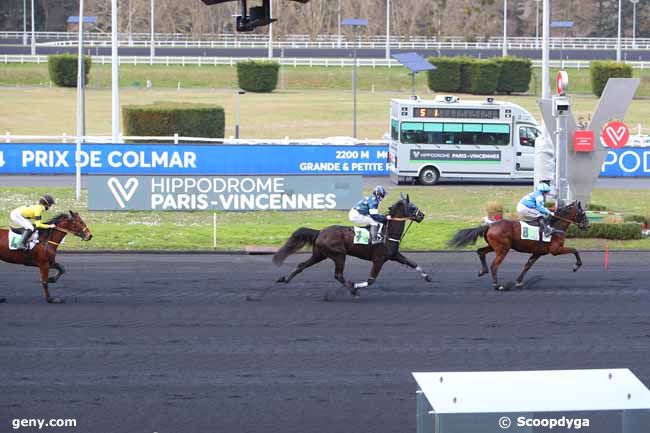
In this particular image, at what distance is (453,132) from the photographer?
32.3 meters

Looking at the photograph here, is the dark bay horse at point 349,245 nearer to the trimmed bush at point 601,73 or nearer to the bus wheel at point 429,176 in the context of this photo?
the bus wheel at point 429,176

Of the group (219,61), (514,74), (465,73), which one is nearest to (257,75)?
(219,61)

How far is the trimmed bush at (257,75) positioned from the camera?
61844 mm

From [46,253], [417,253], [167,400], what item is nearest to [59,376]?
[167,400]

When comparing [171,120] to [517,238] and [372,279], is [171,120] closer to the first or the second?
[517,238]

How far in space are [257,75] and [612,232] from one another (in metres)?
42.0

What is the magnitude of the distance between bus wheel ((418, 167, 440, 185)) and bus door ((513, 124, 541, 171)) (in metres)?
2.43

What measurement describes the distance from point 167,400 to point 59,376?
1.52 metres

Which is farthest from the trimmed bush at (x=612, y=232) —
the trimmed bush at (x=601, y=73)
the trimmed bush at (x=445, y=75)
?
the trimmed bush at (x=445, y=75)

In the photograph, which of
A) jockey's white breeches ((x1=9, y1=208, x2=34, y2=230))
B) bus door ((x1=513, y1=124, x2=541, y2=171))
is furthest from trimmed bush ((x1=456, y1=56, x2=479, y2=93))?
jockey's white breeches ((x1=9, y1=208, x2=34, y2=230))

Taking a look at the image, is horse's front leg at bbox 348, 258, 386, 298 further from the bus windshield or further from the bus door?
the bus door

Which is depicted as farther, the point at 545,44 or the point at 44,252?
the point at 545,44

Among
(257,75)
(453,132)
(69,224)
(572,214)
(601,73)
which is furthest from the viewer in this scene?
(257,75)

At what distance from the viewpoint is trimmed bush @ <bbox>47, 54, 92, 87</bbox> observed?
61.3 m
